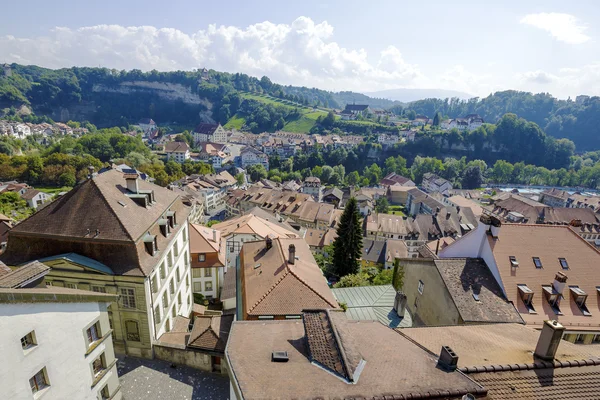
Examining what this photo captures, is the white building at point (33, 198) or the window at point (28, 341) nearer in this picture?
the window at point (28, 341)

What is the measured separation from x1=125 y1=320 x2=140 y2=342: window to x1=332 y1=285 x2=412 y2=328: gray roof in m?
13.8

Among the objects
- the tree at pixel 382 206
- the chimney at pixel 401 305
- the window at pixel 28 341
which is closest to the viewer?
the window at pixel 28 341

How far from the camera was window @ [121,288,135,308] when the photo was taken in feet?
64.0

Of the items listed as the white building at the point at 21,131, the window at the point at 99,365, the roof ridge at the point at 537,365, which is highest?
the roof ridge at the point at 537,365

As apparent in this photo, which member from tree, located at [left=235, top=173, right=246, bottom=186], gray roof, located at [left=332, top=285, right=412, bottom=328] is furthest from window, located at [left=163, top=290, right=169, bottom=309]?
tree, located at [left=235, top=173, right=246, bottom=186]

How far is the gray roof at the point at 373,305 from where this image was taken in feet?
74.1

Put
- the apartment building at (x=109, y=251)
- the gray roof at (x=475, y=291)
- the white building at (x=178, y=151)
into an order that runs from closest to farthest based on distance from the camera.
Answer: the gray roof at (x=475, y=291), the apartment building at (x=109, y=251), the white building at (x=178, y=151)

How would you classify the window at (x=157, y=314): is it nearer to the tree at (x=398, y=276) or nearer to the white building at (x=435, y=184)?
the tree at (x=398, y=276)

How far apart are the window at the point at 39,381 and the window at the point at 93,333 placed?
203 cm

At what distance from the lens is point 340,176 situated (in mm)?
150875

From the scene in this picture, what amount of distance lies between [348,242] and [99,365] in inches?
1341

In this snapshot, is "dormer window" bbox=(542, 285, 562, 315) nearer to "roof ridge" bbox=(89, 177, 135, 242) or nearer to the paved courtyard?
the paved courtyard

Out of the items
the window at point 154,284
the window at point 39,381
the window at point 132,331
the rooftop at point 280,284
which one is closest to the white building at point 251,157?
the rooftop at point 280,284

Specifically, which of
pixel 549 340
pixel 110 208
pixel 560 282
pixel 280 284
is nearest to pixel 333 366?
pixel 549 340
